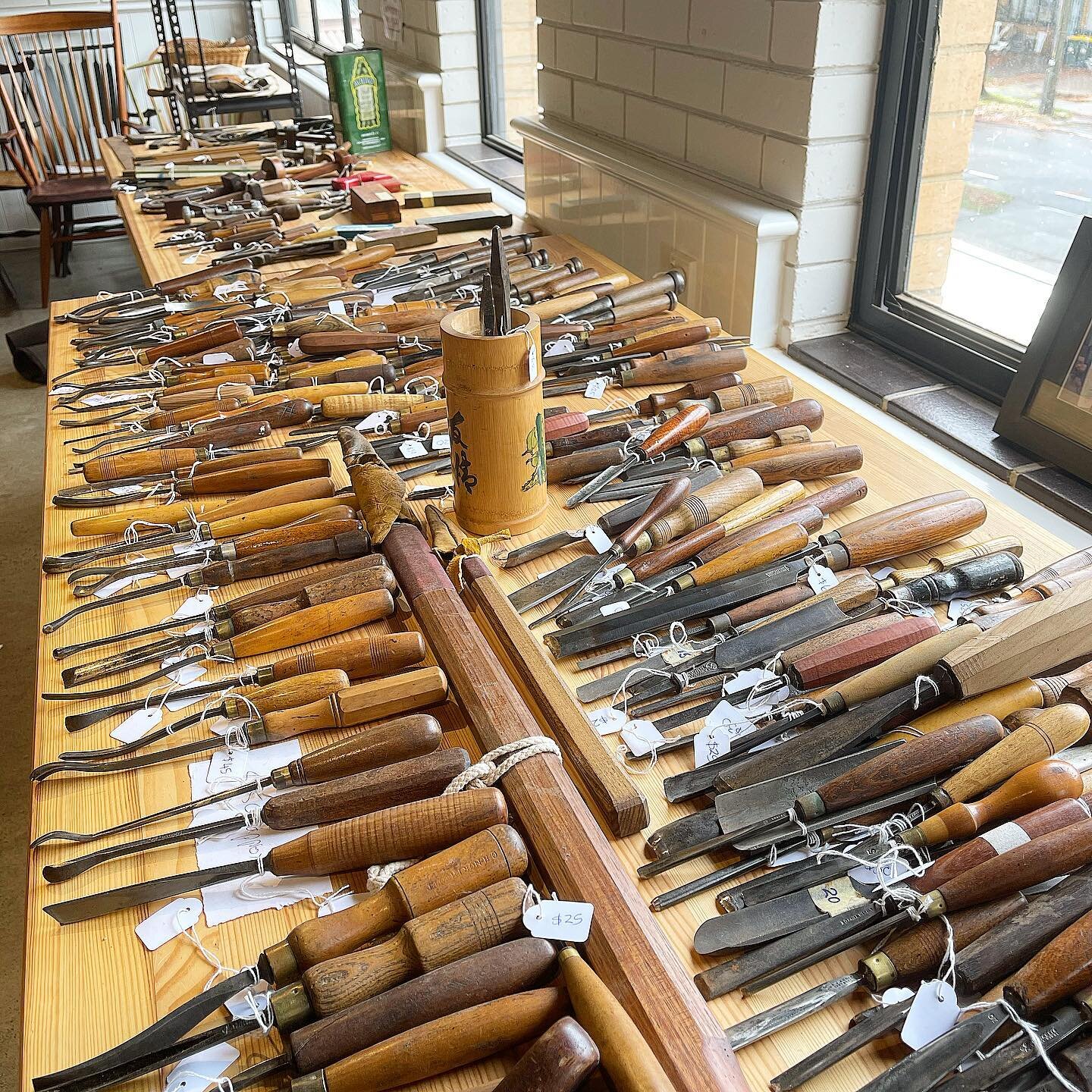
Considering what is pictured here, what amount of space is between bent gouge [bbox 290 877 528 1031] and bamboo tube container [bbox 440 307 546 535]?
1.94 feet

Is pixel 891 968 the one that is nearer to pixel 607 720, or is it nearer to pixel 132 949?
pixel 607 720

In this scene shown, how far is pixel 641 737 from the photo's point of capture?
3.19ft

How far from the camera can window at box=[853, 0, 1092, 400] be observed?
5.08 ft

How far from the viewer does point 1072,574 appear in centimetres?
107

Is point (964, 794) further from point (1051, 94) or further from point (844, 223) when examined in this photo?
point (844, 223)

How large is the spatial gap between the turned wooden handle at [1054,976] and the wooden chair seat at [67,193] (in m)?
4.98

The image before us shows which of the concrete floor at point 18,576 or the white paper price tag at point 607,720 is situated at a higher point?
the white paper price tag at point 607,720

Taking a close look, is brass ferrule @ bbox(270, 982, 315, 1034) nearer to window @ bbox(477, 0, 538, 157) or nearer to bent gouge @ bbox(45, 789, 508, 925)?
bent gouge @ bbox(45, 789, 508, 925)

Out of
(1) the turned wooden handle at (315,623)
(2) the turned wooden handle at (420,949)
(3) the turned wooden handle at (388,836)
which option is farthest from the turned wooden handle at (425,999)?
(1) the turned wooden handle at (315,623)

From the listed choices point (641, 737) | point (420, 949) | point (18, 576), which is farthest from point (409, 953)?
point (18, 576)

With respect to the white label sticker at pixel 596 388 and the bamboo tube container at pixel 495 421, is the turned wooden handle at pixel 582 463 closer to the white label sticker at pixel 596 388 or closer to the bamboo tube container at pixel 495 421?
the bamboo tube container at pixel 495 421

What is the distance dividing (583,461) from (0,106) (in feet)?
19.0

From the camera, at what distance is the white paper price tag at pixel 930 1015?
2.22 ft

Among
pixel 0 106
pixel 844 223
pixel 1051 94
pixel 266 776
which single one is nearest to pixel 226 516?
pixel 266 776
